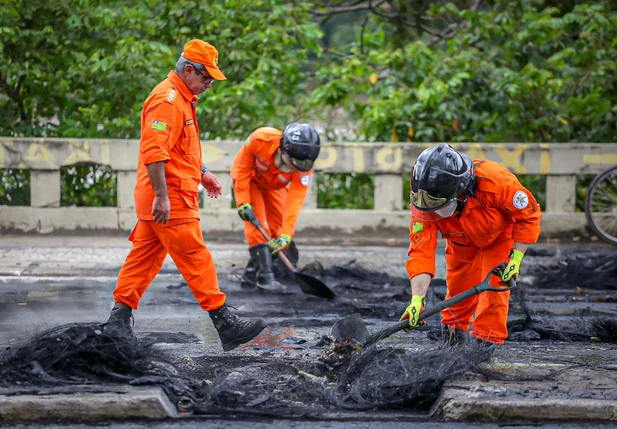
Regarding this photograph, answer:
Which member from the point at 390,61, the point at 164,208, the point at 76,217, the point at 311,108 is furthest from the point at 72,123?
the point at 164,208

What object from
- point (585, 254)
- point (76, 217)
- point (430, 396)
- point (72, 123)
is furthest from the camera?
point (72, 123)

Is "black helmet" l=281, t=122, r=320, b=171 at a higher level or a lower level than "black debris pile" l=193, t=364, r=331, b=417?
higher

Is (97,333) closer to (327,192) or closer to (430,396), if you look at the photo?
(430,396)

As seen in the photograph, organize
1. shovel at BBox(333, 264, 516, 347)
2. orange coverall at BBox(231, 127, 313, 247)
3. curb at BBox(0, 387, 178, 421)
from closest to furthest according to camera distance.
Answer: curb at BBox(0, 387, 178, 421), shovel at BBox(333, 264, 516, 347), orange coverall at BBox(231, 127, 313, 247)

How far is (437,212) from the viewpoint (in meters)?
5.59

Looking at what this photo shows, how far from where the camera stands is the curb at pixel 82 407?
4777 millimetres

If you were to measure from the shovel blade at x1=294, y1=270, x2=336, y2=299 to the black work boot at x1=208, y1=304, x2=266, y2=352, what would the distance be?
211 cm

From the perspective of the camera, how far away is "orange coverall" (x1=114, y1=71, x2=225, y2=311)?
5758mm

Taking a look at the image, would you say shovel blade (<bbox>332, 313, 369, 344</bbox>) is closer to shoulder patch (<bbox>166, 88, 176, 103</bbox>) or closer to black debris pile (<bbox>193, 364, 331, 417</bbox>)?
black debris pile (<bbox>193, 364, 331, 417</bbox>)

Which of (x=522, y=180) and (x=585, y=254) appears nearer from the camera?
(x=585, y=254)

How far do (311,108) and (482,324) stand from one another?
7873 millimetres

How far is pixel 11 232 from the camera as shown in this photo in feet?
36.9

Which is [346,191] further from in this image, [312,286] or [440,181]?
[440,181]

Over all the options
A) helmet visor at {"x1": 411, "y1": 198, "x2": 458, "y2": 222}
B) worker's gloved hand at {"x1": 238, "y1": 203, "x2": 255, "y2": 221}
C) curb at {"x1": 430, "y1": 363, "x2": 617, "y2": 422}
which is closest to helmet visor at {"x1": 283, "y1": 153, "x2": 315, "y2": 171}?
worker's gloved hand at {"x1": 238, "y1": 203, "x2": 255, "y2": 221}
